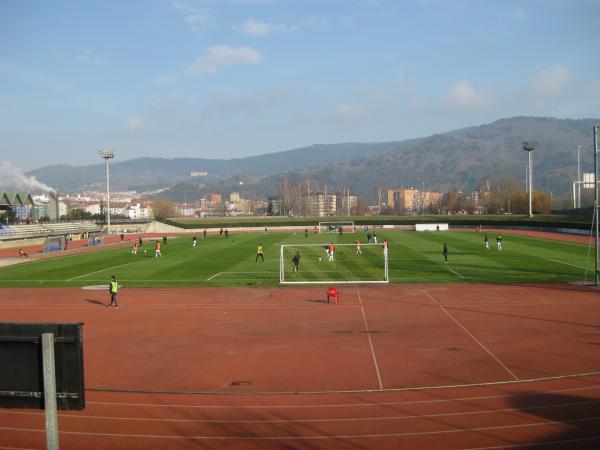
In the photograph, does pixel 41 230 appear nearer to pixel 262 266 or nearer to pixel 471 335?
pixel 262 266

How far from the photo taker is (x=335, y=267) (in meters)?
46.0

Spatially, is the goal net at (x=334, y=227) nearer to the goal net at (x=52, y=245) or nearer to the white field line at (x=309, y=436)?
the goal net at (x=52, y=245)

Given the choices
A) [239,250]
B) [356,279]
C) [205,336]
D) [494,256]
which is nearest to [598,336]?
[205,336]

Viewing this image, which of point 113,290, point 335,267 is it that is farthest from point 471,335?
point 335,267

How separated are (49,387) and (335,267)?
40.9 meters

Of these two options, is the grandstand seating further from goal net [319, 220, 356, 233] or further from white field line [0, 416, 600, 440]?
white field line [0, 416, 600, 440]

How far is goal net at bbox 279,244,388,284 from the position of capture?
39.2 m

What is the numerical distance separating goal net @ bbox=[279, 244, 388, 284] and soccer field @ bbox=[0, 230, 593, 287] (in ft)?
1.26

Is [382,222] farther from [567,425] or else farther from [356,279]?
[567,425]

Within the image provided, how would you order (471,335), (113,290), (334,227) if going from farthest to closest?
(334,227) < (113,290) < (471,335)

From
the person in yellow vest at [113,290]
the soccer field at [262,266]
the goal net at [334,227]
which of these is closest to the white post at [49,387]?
the person in yellow vest at [113,290]

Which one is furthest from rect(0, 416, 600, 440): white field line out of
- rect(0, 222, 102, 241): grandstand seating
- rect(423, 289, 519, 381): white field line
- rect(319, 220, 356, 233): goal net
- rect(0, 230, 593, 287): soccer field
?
rect(319, 220, 356, 233): goal net

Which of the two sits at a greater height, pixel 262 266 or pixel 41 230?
pixel 41 230

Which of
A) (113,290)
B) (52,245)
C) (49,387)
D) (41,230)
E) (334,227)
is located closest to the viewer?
(49,387)
